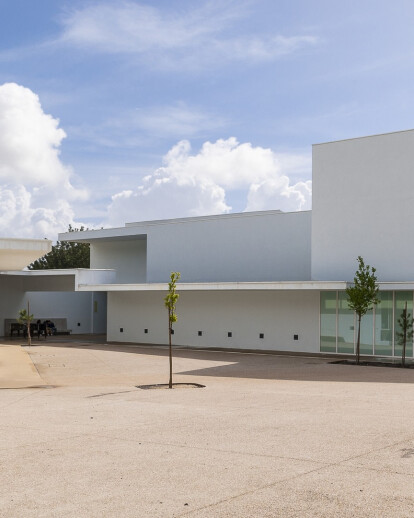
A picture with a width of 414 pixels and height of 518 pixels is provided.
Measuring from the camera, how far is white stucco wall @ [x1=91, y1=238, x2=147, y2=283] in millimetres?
43281

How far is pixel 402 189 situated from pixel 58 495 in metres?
25.0

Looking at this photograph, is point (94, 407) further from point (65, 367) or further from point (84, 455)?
point (65, 367)

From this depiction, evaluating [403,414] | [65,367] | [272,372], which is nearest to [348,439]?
[403,414]

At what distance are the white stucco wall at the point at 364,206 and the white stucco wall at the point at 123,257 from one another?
1467 centimetres

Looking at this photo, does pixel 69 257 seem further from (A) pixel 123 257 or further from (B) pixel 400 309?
(B) pixel 400 309

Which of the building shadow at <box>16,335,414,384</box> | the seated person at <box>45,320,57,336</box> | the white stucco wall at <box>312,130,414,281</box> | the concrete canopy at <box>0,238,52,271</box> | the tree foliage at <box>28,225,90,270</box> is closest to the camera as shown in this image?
the concrete canopy at <box>0,238,52,271</box>

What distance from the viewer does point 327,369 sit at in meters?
24.1

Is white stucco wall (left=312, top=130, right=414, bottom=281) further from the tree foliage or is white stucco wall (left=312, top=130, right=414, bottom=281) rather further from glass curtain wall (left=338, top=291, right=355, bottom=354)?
the tree foliage

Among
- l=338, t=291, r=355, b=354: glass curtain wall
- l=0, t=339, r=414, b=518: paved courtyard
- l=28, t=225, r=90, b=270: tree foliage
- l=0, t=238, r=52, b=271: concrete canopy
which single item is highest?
l=28, t=225, r=90, b=270: tree foliage

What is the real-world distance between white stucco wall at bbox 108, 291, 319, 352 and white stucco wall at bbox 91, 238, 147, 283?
3.30 m

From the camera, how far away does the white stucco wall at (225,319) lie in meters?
32.2

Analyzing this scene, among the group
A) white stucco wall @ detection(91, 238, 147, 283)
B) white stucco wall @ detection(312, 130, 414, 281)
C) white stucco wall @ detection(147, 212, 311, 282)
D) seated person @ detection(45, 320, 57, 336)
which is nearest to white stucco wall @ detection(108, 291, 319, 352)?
white stucco wall @ detection(147, 212, 311, 282)

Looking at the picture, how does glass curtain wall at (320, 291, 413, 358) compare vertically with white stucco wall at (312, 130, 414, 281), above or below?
below

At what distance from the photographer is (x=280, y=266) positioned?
1378 inches
